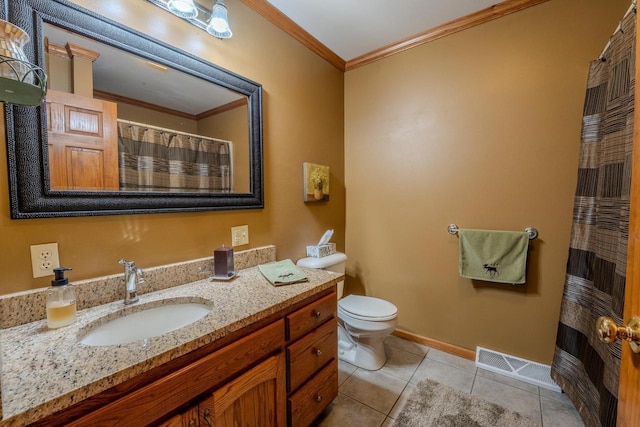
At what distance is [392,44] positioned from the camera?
2.12m

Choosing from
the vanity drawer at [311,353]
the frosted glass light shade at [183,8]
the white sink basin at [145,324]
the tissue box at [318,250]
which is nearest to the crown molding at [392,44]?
the frosted glass light shade at [183,8]

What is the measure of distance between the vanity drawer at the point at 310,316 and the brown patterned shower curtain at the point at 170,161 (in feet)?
2.60

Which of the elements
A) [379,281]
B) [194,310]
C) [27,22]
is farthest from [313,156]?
[27,22]

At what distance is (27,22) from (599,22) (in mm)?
2667

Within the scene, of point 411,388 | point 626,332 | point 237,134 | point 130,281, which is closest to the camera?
point 626,332

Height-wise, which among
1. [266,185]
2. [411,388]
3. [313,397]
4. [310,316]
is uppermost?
[266,185]

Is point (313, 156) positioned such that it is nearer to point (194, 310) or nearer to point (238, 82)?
point (238, 82)

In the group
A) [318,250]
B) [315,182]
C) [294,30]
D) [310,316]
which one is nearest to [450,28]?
[294,30]

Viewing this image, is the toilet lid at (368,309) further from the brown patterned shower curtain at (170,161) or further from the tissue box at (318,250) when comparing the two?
the brown patterned shower curtain at (170,161)

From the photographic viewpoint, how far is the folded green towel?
51.5 inches

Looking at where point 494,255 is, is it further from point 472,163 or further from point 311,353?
point 311,353

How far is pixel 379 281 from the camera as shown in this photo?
2338mm

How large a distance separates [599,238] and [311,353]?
A: 1.49m

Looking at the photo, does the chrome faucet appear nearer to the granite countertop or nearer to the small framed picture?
the granite countertop
